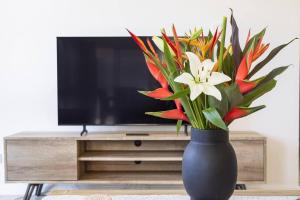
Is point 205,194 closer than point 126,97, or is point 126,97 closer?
point 205,194

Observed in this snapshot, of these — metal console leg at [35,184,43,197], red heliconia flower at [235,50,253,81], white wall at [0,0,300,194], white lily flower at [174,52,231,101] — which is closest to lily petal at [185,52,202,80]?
white lily flower at [174,52,231,101]

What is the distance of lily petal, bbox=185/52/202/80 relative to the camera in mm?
753

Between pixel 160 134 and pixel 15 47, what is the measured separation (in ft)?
5.08

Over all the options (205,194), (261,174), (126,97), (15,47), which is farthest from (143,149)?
(205,194)

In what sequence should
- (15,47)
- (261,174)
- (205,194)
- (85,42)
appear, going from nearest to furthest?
(205,194), (261,174), (85,42), (15,47)

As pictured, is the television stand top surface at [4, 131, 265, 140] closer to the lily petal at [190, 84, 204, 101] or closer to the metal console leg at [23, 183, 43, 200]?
the metal console leg at [23, 183, 43, 200]

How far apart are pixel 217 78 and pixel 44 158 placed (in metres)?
1.98

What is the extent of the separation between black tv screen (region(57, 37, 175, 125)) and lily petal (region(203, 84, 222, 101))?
5.81ft

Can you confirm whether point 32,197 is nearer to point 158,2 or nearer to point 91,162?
point 91,162

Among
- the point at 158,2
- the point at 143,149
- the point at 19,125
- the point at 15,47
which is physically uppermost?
the point at 158,2

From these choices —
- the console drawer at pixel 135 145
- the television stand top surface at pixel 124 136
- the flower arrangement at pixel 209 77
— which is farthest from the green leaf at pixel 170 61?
the console drawer at pixel 135 145

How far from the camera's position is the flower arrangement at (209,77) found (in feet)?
2.43

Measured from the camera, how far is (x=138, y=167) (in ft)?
8.64

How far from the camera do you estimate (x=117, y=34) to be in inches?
105
